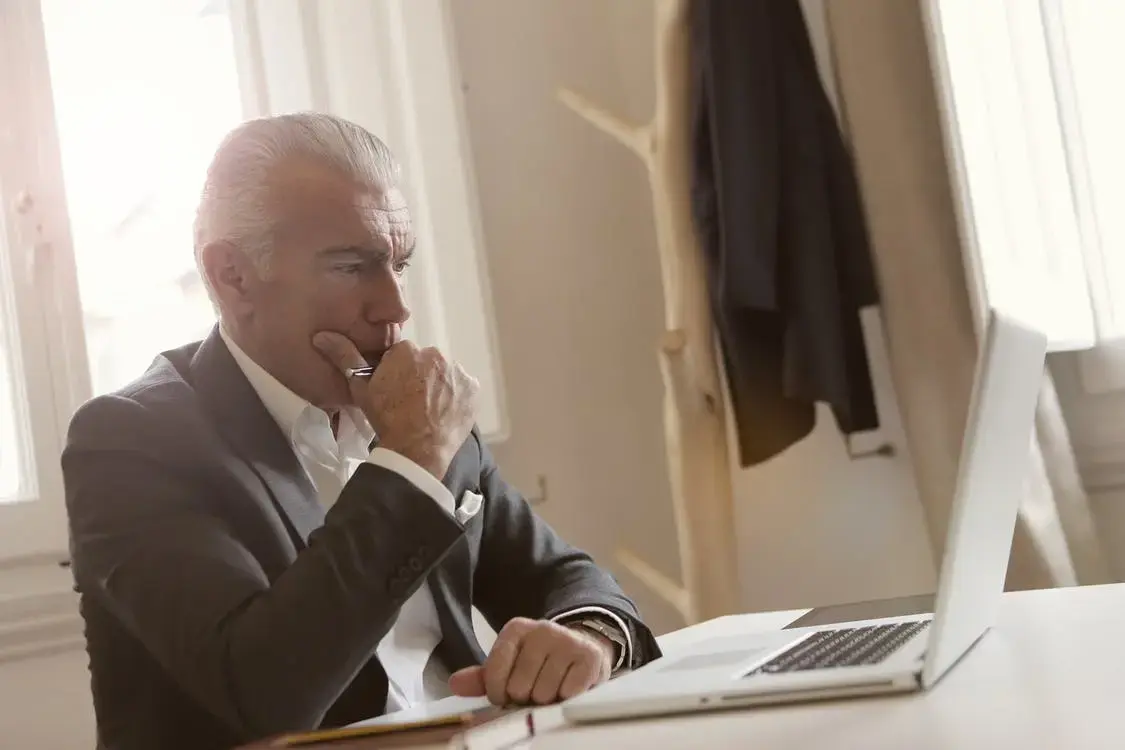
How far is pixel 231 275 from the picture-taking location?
5.04ft

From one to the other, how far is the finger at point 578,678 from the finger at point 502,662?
5 centimetres

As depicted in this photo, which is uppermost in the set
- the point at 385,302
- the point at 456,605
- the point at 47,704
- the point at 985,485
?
the point at 385,302

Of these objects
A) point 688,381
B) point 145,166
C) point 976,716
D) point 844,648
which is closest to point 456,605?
point 844,648

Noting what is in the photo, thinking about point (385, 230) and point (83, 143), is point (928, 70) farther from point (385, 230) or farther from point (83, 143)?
point (83, 143)

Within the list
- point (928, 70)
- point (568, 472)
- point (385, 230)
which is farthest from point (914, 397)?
point (385, 230)

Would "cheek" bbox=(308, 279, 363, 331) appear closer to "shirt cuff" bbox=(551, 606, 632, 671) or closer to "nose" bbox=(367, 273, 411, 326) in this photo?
"nose" bbox=(367, 273, 411, 326)

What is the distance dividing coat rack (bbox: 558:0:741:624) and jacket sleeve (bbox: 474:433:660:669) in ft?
2.28

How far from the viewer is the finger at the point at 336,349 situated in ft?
4.90

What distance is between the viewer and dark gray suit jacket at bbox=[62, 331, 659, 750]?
3.54ft

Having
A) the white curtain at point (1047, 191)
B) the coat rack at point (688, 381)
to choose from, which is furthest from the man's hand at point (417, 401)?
the white curtain at point (1047, 191)

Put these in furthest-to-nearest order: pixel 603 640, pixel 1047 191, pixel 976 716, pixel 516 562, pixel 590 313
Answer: pixel 590 313 → pixel 1047 191 → pixel 516 562 → pixel 603 640 → pixel 976 716

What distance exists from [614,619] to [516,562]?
1.06 ft

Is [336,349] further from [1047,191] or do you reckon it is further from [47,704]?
[1047,191]

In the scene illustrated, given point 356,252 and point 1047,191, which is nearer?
point 356,252
